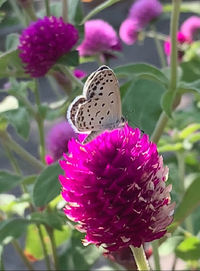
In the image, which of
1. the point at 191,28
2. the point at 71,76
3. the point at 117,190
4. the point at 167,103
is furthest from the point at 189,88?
the point at 191,28

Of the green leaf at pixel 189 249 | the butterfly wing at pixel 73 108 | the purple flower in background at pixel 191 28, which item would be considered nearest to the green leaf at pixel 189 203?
the green leaf at pixel 189 249

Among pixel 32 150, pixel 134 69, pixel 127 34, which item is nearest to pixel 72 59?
pixel 134 69

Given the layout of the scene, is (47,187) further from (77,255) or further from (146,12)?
(146,12)

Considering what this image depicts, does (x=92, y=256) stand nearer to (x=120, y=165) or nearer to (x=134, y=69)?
(x=134, y=69)

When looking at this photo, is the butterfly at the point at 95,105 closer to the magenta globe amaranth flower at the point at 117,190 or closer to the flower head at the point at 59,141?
the magenta globe amaranth flower at the point at 117,190

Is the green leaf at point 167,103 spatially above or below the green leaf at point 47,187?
above

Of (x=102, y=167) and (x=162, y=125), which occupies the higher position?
(x=102, y=167)

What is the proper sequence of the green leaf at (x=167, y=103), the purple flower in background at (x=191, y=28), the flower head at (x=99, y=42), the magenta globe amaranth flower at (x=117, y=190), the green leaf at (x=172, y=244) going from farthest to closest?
the purple flower in background at (x=191, y=28)
the flower head at (x=99, y=42)
the green leaf at (x=172, y=244)
the green leaf at (x=167, y=103)
the magenta globe amaranth flower at (x=117, y=190)
